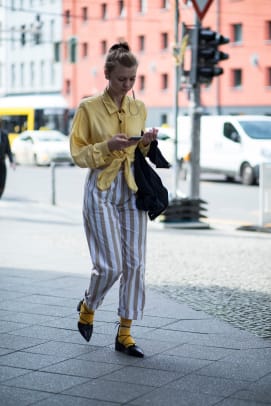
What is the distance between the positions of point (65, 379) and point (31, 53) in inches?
3256

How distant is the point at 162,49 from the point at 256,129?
46.3 m

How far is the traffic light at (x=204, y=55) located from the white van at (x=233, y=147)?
7.52 m

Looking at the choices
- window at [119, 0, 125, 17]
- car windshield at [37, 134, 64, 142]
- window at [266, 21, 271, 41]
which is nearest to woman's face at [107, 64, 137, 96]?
car windshield at [37, 134, 64, 142]

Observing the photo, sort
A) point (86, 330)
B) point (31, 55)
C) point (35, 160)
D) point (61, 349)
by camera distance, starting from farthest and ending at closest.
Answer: point (31, 55) → point (35, 160) → point (86, 330) → point (61, 349)

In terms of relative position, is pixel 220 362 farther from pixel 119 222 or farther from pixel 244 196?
pixel 244 196

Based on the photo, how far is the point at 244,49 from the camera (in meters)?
60.4

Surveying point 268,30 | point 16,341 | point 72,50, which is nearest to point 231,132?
point 16,341

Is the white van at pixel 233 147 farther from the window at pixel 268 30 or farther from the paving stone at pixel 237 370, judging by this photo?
the window at pixel 268 30

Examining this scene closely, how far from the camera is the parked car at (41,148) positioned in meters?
39.6

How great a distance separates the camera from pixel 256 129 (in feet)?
76.0

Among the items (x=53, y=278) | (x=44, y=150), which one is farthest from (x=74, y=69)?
(x=53, y=278)

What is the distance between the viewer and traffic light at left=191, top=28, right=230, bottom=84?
614 inches

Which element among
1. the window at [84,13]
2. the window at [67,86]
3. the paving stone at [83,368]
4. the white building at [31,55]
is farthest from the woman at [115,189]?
the window at [67,86]

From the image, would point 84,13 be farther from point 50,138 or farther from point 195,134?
point 195,134
